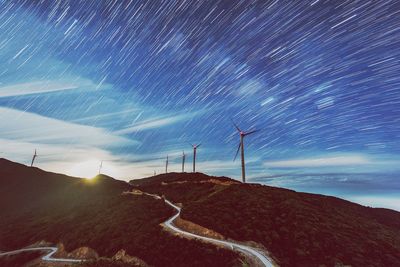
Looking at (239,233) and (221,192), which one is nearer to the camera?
(239,233)

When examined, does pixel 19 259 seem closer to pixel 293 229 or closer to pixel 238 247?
pixel 238 247

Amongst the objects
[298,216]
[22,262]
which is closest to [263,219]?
[298,216]

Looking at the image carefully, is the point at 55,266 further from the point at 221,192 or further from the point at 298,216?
the point at 298,216

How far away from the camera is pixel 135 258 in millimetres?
33875

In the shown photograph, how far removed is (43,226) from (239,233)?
5420 cm

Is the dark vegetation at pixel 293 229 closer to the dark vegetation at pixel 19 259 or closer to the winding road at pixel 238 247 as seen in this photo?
the winding road at pixel 238 247

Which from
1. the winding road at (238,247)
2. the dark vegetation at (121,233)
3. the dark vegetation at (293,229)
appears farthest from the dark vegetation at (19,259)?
the dark vegetation at (293,229)

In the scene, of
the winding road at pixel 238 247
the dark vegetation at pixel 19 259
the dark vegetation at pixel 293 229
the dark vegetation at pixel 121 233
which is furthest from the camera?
the dark vegetation at pixel 19 259

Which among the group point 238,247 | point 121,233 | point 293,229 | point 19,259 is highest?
point 293,229

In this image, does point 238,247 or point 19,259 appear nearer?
point 238,247

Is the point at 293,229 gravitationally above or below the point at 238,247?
above

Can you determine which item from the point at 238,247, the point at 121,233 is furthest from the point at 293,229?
the point at 121,233

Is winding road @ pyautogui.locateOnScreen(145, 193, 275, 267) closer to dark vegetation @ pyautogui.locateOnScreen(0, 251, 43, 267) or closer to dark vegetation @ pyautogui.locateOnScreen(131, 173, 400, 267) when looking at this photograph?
dark vegetation @ pyautogui.locateOnScreen(131, 173, 400, 267)

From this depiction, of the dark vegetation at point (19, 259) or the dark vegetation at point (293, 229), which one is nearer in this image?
the dark vegetation at point (293, 229)
